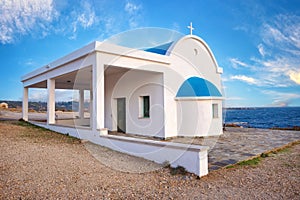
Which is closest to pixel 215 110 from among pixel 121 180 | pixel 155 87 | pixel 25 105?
pixel 155 87

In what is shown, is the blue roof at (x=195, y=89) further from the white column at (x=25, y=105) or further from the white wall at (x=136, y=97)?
the white column at (x=25, y=105)

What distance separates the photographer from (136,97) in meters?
11.2

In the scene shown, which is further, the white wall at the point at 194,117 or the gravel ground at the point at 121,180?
the white wall at the point at 194,117

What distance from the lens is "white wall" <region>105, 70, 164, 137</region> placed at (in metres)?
10.3

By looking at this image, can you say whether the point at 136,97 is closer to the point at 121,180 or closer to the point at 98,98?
the point at 98,98

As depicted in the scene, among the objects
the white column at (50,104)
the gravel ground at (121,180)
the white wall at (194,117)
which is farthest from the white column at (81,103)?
the gravel ground at (121,180)

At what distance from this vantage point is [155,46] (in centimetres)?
1291

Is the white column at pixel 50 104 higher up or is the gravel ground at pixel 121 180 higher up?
the white column at pixel 50 104

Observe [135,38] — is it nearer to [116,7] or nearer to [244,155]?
[116,7]

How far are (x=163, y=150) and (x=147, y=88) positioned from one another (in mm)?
5491

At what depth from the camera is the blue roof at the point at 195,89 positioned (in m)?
10.8

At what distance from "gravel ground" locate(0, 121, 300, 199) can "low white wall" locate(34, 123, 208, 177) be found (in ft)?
0.77

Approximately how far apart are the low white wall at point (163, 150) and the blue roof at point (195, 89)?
4.79 meters

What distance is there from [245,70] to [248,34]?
6.99 metres
